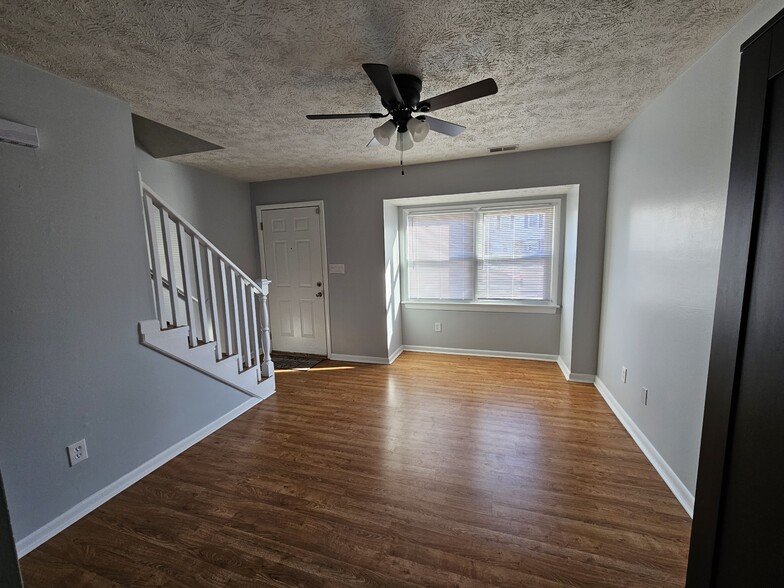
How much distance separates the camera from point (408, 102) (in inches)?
71.2

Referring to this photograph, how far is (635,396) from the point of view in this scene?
7.74ft

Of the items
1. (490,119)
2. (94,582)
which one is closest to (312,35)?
(490,119)

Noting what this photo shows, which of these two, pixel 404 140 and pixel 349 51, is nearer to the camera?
pixel 349 51

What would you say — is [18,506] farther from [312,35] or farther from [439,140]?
[439,140]

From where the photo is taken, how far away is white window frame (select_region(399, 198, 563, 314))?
376 cm

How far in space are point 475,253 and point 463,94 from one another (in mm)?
2642

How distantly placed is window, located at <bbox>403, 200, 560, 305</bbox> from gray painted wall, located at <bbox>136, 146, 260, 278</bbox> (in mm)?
2088

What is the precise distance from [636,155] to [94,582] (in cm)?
398

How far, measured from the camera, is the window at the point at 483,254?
3.84m

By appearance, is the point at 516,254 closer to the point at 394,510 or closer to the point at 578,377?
the point at 578,377

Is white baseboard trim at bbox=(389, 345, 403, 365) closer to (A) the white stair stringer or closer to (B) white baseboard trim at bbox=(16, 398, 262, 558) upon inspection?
(A) the white stair stringer

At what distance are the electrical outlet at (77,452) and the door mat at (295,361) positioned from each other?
7.22 ft

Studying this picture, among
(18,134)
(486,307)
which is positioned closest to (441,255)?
(486,307)

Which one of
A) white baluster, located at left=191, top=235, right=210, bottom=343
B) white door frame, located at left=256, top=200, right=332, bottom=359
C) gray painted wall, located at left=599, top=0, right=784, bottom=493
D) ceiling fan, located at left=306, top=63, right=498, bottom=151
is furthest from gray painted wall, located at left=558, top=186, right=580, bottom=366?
white baluster, located at left=191, top=235, right=210, bottom=343
